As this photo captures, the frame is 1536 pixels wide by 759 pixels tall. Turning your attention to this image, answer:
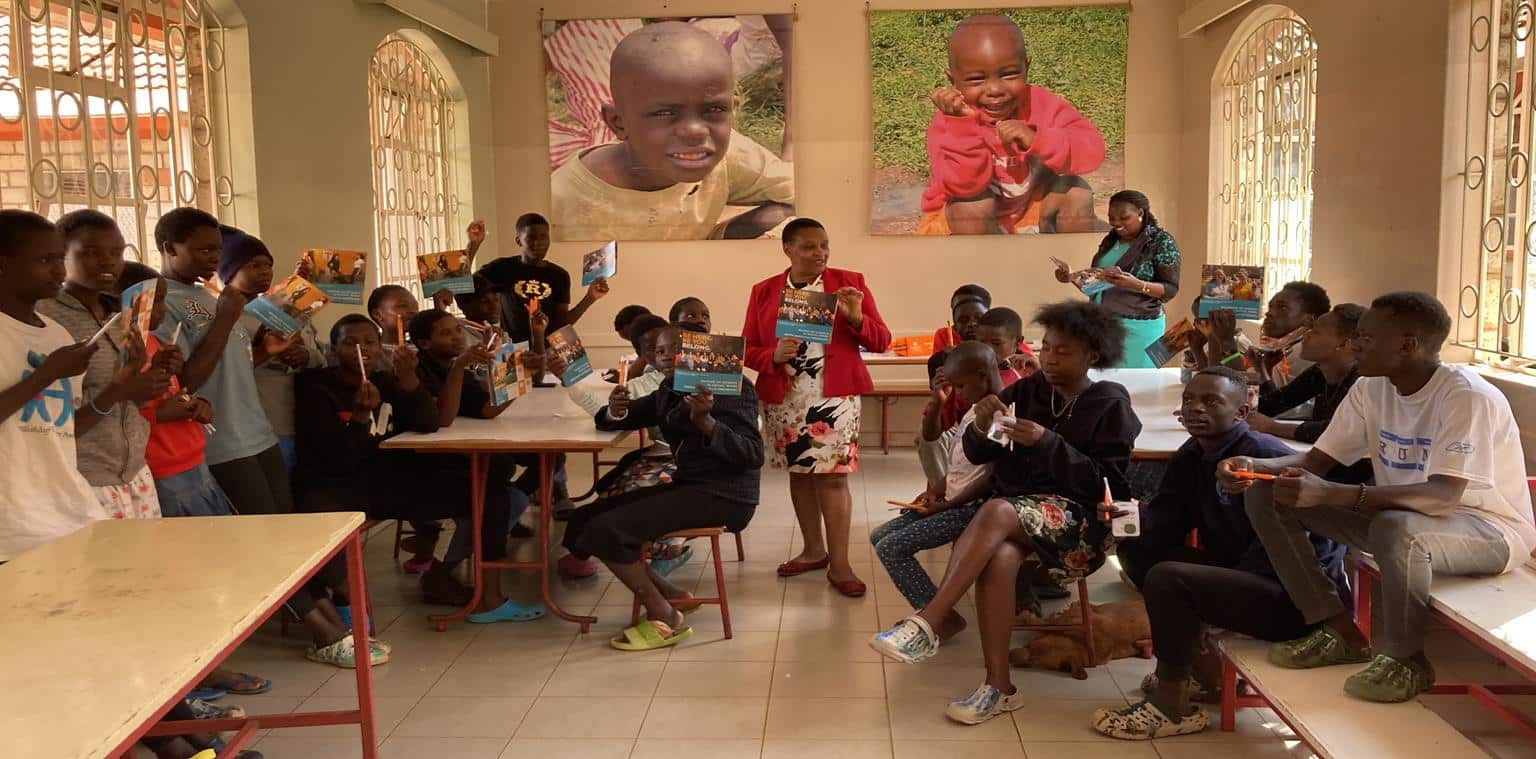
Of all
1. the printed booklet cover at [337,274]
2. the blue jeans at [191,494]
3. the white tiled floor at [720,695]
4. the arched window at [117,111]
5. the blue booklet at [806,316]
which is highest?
the arched window at [117,111]

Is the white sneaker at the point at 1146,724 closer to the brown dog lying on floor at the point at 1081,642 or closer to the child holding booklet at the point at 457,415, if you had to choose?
the brown dog lying on floor at the point at 1081,642

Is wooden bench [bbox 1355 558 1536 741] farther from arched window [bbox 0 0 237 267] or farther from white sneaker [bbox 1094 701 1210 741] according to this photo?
arched window [bbox 0 0 237 267]

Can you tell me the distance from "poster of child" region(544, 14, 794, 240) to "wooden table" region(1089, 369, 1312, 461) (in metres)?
3.58

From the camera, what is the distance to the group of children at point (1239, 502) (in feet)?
9.34

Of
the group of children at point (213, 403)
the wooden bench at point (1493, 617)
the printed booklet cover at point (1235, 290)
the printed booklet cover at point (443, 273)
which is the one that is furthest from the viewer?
the printed booklet cover at point (443, 273)

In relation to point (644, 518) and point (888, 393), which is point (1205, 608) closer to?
point (644, 518)

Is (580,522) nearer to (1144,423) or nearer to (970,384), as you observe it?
(970,384)

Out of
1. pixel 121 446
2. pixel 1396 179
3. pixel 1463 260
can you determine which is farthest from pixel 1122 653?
pixel 121 446

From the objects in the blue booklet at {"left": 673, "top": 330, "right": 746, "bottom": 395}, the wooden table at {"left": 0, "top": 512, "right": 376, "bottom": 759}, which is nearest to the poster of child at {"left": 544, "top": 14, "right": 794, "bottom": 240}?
the blue booklet at {"left": 673, "top": 330, "right": 746, "bottom": 395}

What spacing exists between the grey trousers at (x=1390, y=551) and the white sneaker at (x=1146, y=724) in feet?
1.60

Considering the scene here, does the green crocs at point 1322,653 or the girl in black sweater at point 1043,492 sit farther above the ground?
the girl in black sweater at point 1043,492

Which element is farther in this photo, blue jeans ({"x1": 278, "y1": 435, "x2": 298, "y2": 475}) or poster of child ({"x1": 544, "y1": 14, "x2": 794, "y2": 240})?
poster of child ({"x1": 544, "y1": 14, "x2": 794, "y2": 240})

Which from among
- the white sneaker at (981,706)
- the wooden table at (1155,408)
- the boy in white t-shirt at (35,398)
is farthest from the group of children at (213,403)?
the wooden table at (1155,408)

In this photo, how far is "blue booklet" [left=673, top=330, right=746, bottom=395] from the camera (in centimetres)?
394
